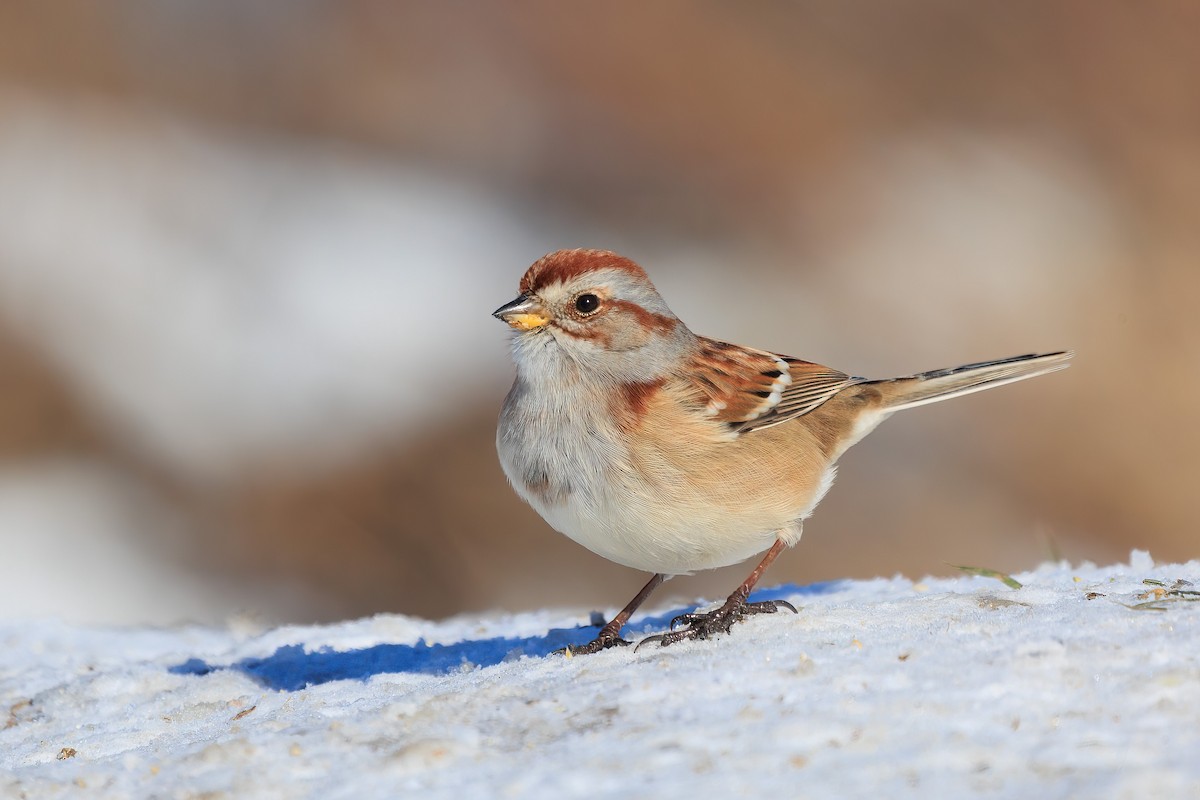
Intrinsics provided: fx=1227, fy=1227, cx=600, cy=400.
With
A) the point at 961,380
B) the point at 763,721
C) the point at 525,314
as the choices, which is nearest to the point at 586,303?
the point at 525,314

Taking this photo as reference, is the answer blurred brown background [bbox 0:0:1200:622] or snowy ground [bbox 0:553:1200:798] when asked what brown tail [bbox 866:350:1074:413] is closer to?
snowy ground [bbox 0:553:1200:798]

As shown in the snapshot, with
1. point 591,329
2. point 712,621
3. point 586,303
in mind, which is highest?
point 586,303

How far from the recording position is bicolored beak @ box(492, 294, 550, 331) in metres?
4.86

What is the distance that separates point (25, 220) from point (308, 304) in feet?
9.28

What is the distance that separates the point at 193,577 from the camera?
34.8ft

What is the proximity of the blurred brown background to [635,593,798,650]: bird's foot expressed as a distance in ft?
18.5

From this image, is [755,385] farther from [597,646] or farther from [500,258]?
[500,258]

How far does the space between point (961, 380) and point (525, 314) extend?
86.2 inches

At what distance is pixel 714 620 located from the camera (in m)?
4.31

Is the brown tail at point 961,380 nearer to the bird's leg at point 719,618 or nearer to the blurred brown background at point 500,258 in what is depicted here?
the bird's leg at point 719,618

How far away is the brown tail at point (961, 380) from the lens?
5.68 meters

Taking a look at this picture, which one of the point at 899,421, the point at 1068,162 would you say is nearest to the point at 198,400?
the point at 899,421

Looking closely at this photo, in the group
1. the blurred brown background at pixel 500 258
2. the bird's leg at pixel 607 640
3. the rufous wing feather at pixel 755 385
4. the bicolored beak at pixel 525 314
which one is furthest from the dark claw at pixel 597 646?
the blurred brown background at pixel 500 258

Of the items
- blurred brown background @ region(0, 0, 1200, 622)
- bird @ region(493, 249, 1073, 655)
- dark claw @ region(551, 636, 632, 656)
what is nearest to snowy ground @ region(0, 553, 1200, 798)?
dark claw @ region(551, 636, 632, 656)
